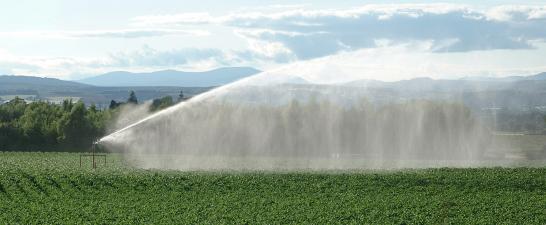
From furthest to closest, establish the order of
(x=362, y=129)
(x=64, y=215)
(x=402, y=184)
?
(x=362, y=129) < (x=402, y=184) < (x=64, y=215)

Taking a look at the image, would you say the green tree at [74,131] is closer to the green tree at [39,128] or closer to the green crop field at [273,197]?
the green tree at [39,128]

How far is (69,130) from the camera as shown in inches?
3708

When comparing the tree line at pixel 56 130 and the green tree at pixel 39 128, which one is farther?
the green tree at pixel 39 128

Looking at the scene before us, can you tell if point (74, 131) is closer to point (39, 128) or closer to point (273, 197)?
point (39, 128)

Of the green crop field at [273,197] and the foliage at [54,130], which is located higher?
the foliage at [54,130]

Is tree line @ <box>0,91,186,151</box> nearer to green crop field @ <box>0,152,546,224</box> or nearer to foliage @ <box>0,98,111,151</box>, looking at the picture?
foliage @ <box>0,98,111,151</box>

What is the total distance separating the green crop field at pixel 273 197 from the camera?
33375mm

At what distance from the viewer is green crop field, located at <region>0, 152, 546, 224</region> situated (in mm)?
33375

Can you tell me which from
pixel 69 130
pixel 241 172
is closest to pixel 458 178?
pixel 241 172

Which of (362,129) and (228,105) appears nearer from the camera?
(228,105)

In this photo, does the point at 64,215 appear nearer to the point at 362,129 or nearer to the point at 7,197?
the point at 7,197

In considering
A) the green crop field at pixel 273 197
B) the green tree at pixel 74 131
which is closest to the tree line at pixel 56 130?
the green tree at pixel 74 131

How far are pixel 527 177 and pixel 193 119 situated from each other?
23416 mm

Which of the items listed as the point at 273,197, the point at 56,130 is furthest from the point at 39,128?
the point at 273,197
